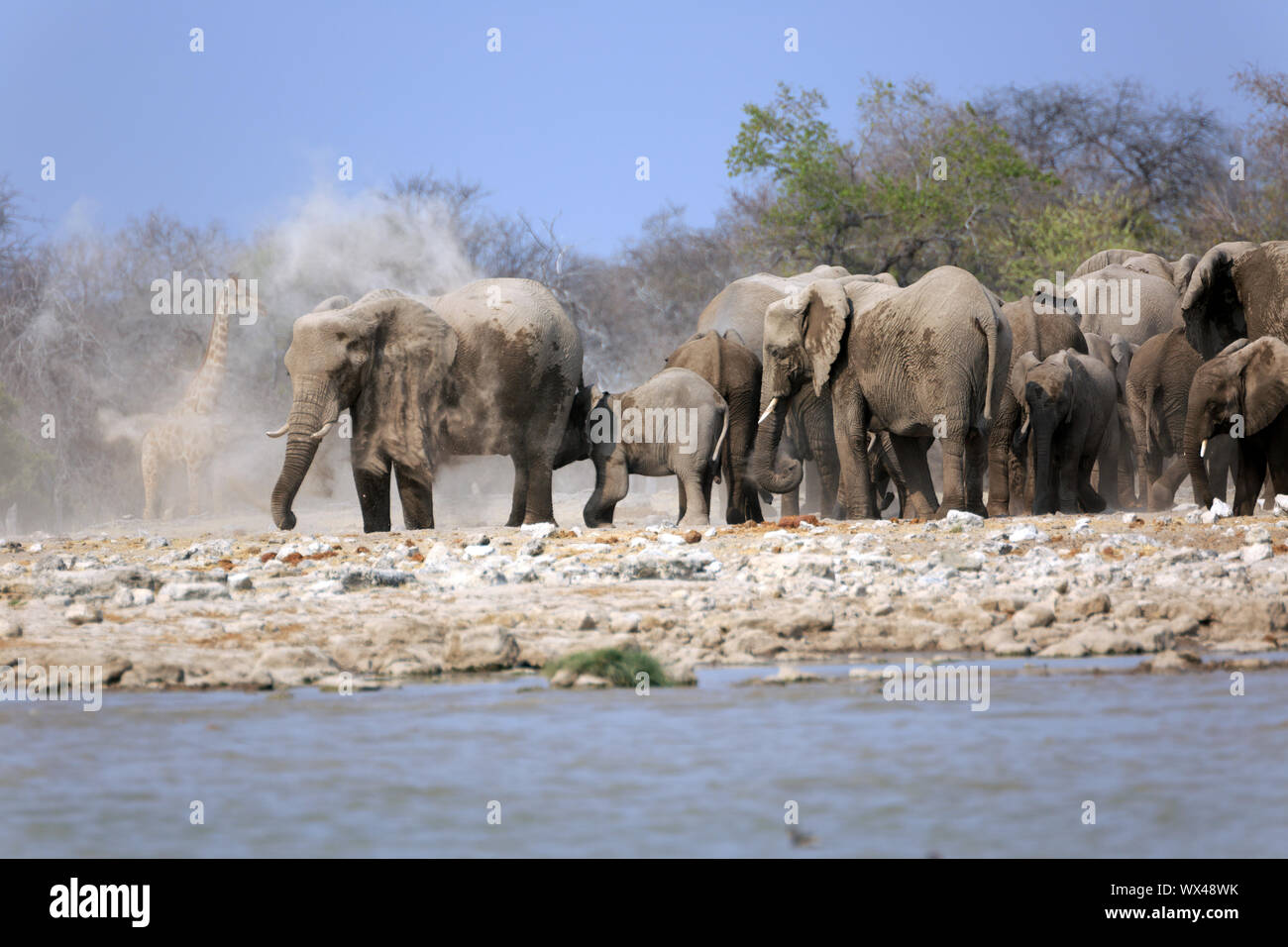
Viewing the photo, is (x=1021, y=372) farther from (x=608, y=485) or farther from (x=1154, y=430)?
(x=608, y=485)

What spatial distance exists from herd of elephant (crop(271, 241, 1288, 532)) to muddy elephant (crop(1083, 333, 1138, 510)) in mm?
958

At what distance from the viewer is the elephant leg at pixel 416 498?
45.6 ft

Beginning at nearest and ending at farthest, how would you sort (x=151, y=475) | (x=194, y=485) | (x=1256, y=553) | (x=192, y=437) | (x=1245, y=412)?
(x=1256, y=553)
(x=1245, y=412)
(x=192, y=437)
(x=194, y=485)
(x=151, y=475)

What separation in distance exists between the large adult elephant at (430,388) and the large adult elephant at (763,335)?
212 cm

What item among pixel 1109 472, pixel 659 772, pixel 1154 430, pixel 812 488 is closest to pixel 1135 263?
pixel 1109 472

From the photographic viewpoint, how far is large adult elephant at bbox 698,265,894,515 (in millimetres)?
16141

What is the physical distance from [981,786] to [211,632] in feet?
13.8

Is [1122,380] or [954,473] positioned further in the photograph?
[1122,380]

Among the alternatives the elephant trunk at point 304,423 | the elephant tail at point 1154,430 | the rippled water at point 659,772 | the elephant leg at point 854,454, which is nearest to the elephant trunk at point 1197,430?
the elephant leg at point 854,454

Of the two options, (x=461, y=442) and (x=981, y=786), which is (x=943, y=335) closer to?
(x=461, y=442)

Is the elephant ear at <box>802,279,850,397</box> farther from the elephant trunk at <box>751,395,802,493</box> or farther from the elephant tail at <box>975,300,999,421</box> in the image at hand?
the elephant tail at <box>975,300,999,421</box>

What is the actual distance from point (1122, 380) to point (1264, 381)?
536cm

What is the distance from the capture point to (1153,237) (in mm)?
30422

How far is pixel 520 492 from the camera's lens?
14938 millimetres
